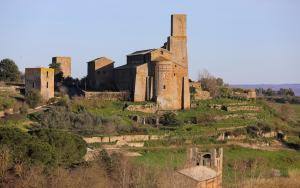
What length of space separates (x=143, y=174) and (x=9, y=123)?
10.9m

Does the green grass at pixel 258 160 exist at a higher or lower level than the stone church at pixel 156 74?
lower

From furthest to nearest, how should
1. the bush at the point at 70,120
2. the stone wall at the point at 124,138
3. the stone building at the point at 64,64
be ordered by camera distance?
1. the stone building at the point at 64,64
2. the bush at the point at 70,120
3. the stone wall at the point at 124,138

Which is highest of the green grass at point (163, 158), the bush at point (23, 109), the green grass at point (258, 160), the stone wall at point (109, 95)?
the stone wall at point (109, 95)

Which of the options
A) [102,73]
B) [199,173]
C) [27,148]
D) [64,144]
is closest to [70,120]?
[64,144]

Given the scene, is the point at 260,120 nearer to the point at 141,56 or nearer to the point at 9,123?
the point at 141,56

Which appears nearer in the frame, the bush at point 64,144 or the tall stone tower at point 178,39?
the bush at point 64,144

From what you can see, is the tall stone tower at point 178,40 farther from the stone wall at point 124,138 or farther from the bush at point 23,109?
the bush at point 23,109

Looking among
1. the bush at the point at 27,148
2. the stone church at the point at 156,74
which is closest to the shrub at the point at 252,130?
the stone church at the point at 156,74

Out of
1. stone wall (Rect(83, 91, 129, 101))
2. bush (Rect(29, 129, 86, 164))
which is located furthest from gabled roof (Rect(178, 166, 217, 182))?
stone wall (Rect(83, 91, 129, 101))

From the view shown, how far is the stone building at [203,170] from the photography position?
27062mm

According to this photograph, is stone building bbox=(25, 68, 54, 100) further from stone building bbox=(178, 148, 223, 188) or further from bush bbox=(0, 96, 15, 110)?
stone building bbox=(178, 148, 223, 188)

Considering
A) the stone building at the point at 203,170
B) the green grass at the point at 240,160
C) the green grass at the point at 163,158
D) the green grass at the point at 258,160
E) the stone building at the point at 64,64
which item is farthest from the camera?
the stone building at the point at 64,64

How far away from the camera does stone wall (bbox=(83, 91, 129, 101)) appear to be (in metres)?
43.1

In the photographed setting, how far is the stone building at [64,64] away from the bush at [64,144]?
→ 1943cm
